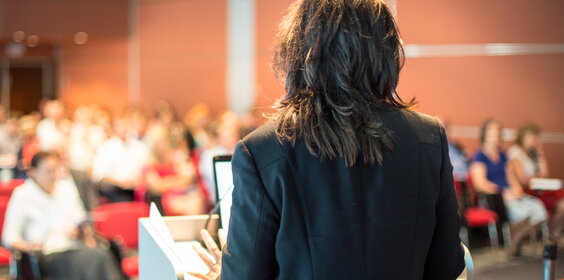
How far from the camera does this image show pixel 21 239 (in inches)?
177

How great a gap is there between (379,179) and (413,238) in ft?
0.51

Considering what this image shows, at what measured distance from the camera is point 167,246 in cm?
178

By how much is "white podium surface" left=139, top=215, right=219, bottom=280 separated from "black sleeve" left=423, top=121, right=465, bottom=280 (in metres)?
0.67

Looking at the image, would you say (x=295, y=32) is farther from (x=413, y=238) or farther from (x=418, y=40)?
(x=418, y=40)

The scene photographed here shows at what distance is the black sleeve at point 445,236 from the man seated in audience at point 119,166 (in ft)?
19.7

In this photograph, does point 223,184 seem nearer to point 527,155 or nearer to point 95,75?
point 527,155

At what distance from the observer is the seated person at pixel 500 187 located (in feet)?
16.5

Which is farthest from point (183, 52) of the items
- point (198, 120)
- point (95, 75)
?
point (95, 75)

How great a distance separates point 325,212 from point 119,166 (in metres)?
6.48

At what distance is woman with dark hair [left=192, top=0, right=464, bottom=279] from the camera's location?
125cm

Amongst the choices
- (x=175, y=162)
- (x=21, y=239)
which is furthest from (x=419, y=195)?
(x=175, y=162)

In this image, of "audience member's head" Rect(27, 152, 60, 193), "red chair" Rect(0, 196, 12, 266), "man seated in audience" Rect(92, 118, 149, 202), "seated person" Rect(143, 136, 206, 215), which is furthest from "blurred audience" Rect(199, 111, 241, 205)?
"red chair" Rect(0, 196, 12, 266)

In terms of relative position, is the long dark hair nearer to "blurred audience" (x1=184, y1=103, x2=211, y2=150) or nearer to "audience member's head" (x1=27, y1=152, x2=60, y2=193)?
"audience member's head" (x1=27, y1=152, x2=60, y2=193)

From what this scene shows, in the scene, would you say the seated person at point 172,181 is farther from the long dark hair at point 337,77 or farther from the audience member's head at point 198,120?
the long dark hair at point 337,77
